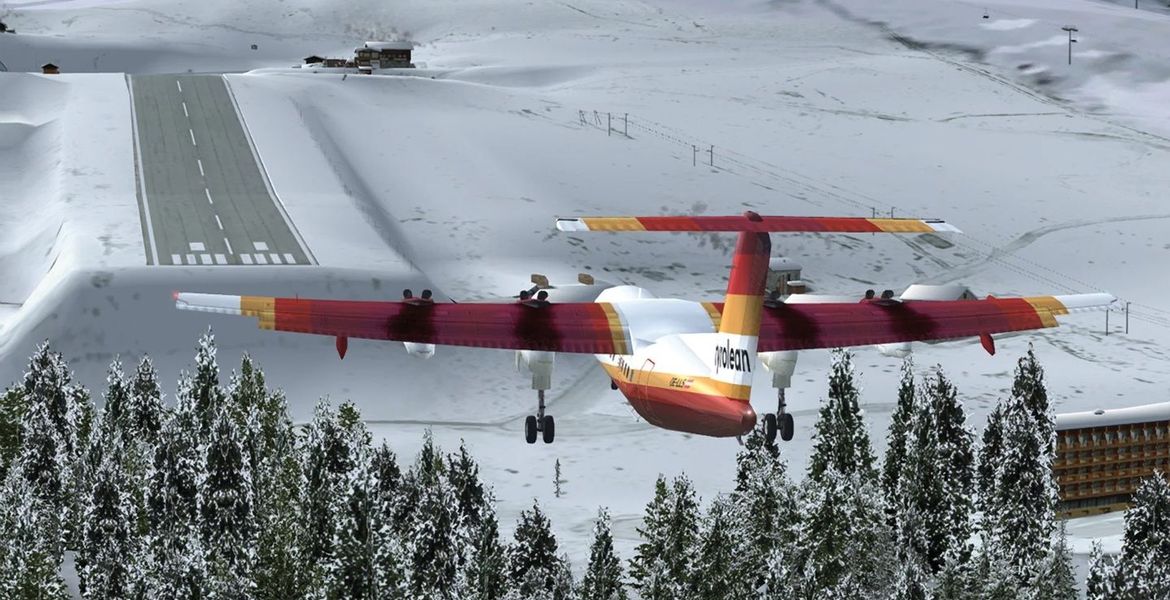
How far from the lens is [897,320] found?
58.2 meters

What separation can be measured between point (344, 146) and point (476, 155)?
1525cm

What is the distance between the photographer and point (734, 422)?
146ft

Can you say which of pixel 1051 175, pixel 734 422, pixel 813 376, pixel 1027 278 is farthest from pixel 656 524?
pixel 1051 175

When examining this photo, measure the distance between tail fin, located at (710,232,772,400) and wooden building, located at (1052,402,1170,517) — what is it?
55901mm

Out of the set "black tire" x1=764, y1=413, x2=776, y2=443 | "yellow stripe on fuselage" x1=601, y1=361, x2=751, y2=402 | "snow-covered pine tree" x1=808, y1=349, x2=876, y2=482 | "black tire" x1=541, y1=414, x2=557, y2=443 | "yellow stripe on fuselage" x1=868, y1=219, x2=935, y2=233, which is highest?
"yellow stripe on fuselage" x1=868, y1=219, x2=935, y2=233

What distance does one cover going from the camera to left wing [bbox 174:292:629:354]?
53.2 meters

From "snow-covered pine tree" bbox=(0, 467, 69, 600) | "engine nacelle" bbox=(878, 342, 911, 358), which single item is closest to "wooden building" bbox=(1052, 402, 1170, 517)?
"engine nacelle" bbox=(878, 342, 911, 358)

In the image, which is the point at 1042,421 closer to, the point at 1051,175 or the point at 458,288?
the point at 458,288

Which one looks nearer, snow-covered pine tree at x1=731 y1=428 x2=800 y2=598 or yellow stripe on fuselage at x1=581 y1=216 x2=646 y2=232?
yellow stripe on fuselage at x1=581 y1=216 x2=646 y2=232

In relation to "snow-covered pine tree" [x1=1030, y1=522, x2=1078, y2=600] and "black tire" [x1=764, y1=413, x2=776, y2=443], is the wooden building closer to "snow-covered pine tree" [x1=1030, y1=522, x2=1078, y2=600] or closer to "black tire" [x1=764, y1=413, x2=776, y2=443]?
"snow-covered pine tree" [x1=1030, y1=522, x2=1078, y2=600]

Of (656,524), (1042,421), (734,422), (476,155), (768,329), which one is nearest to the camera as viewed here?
(734,422)

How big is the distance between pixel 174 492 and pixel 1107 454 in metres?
59.5

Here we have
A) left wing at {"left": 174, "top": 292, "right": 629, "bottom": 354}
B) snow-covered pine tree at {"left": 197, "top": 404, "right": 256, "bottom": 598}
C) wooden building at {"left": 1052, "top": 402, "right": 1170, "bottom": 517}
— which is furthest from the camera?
wooden building at {"left": 1052, "top": 402, "right": 1170, "bottom": 517}

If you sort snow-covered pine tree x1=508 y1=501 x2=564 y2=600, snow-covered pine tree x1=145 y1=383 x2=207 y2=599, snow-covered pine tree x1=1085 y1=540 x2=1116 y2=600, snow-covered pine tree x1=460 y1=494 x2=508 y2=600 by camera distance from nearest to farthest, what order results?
snow-covered pine tree x1=508 y1=501 x2=564 y2=600 → snow-covered pine tree x1=460 y1=494 x2=508 y2=600 → snow-covered pine tree x1=1085 y1=540 x2=1116 y2=600 → snow-covered pine tree x1=145 y1=383 x2=207 y2=599
